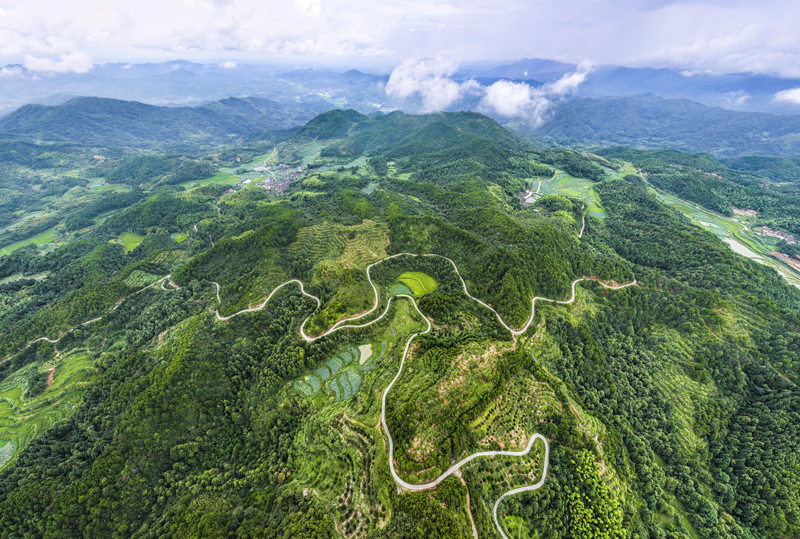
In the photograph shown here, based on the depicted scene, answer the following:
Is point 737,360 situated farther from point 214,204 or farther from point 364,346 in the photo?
point 214,204

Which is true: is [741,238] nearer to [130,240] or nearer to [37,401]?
[37,401]

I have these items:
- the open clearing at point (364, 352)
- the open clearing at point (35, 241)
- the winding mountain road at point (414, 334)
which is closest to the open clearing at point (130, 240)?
the open clearing at point (35, 241)

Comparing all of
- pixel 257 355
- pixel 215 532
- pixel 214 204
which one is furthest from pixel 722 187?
pixel 214 204

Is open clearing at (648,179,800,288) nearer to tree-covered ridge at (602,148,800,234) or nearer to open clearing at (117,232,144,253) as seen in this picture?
tree-covered ridge at (602,148,800,234)

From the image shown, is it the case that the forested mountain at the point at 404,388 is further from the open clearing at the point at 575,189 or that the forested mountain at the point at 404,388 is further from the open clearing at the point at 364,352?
the open clearing at the point at 575,189

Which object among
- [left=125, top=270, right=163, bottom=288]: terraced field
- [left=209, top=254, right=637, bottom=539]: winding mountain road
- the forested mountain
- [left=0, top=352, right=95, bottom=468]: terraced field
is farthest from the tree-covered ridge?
[left=125, top=270, right=163, bottom=288]: terraced field

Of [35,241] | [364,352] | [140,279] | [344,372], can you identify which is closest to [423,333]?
[364,352]
